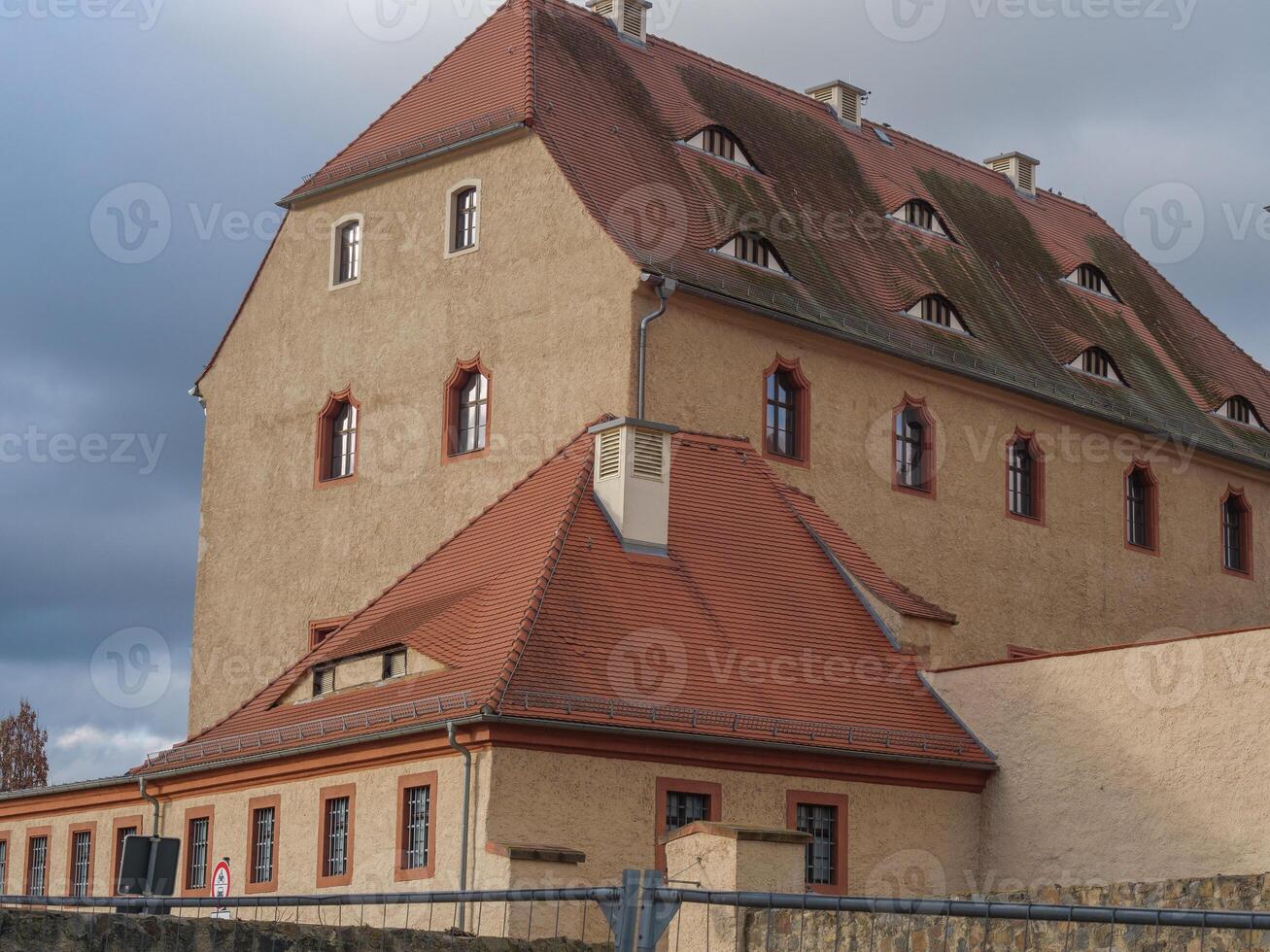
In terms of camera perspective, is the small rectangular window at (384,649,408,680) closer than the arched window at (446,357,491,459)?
Yes

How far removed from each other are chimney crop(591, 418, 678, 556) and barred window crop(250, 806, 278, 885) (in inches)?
204

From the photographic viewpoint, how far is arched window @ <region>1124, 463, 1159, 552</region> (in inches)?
1379

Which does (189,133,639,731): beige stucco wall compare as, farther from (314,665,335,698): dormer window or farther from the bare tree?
the bare tree

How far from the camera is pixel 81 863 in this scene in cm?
2836

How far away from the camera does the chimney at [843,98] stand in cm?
3769

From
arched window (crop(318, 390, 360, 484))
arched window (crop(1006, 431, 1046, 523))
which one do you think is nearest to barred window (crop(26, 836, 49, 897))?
arched window (crop(318, 390, 360, 484))

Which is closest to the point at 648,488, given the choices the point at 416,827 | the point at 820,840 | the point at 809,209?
the point at 820,840

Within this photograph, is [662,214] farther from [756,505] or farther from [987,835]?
[987,835]

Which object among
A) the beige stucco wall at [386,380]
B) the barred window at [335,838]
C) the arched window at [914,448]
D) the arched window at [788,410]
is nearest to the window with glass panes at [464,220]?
the beige stucco wall at [386,380]

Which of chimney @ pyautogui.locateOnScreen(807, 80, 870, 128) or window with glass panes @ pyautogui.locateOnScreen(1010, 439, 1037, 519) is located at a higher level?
chimney @ pyautogui.locateOnScreen(807, 80, 870, 128)

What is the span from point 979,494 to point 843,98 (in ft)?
30.9

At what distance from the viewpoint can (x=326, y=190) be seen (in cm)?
3247

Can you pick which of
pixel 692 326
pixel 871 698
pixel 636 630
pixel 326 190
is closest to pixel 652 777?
pixel 636 630

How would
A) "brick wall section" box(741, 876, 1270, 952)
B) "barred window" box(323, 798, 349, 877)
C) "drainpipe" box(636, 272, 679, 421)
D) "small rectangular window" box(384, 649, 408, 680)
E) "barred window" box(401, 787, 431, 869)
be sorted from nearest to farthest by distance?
"brick wall section" box(741, 876, 1270, 952)
"barred window" box(401, 787, 431, 869)
"barred window" box(323, 798, 349, 877)
"small rectangular window" box(384, 649, 408, 680)
"drainpipe" box(636, 272, 679, 421)
